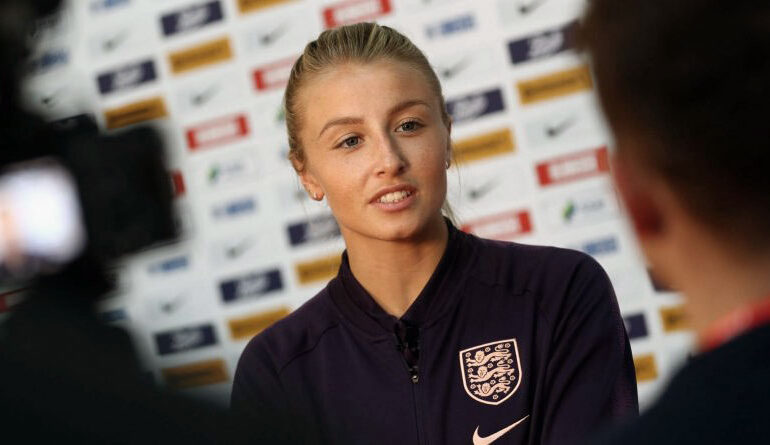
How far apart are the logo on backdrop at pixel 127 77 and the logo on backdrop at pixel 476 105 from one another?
112 cm

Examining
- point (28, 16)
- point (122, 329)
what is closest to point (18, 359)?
point (122, 329)

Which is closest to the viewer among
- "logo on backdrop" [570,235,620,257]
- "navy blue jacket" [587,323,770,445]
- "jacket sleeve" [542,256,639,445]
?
"navy blue jacket" [587,323,770,445]

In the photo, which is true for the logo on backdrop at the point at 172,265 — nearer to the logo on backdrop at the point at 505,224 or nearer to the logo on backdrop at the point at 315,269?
the logo on backdrop at the point at 315,269

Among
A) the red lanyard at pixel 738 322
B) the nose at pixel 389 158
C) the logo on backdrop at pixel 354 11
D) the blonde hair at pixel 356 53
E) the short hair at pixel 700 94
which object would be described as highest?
the logo on backdrop at pixel 354 11

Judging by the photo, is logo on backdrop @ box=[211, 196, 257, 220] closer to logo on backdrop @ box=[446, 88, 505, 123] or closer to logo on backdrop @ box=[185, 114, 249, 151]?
logo on backdrop @ box=[185, 114, 249, 151]

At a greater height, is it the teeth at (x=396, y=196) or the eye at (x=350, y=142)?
the eye at (x=350, y=142)

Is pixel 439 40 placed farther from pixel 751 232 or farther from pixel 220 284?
pixel 751 232

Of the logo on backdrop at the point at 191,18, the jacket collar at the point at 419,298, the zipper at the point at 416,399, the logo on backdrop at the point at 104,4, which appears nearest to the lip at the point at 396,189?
the jacket collar at the point at 419,298

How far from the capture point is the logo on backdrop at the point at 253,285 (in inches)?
136

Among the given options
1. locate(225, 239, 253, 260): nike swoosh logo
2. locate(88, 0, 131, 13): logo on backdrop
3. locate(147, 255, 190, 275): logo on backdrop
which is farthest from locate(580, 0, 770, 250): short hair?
locate(88, 0, 131, 13): logo on backdrop

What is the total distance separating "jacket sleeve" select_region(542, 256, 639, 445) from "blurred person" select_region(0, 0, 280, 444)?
29.8 inches

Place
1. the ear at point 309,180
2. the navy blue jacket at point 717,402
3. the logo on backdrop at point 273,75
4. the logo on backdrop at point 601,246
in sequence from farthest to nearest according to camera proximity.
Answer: the logo on backdrop at point 273,75
the logo on backdrop at point 601,246
the ear at point 309,180
the navy blue jacket at point 717,402

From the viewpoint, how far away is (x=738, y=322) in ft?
1.58

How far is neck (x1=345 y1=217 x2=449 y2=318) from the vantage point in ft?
4.23
